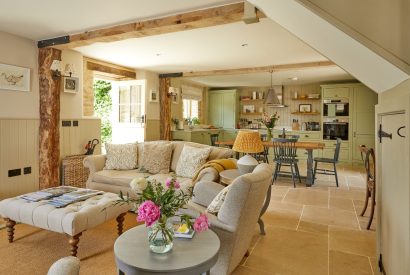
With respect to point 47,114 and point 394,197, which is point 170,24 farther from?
point 394,197

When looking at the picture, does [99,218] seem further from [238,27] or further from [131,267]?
[238,27]

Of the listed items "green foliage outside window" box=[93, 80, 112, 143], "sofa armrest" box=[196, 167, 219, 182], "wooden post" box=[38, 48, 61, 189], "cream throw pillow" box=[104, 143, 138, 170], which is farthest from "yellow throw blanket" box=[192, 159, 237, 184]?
"green foliage outside window" box=[93, 80, 112, 143]

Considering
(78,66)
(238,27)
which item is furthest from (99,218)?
(78,66)

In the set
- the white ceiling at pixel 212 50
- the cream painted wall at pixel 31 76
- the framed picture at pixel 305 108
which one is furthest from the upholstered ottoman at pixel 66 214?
the framed picture at pixel 305 108

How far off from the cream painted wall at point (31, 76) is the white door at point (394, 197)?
451 cm

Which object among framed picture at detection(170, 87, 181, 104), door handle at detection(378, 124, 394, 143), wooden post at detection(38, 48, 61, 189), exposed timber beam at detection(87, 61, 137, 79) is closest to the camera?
door handle at detection(378, 124, 394, 143)

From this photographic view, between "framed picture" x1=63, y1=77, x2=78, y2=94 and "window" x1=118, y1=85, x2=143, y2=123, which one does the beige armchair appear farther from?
"window" x1=118, y1=85, x2=143, y2=123

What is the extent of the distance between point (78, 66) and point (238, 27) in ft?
9.83

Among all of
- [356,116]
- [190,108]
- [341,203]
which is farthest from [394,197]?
[190,108]

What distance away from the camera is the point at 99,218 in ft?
→ 8.09

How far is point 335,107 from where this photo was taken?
759cm

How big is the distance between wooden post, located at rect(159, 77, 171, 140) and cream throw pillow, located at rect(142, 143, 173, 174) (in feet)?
9.07

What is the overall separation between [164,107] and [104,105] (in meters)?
1.78

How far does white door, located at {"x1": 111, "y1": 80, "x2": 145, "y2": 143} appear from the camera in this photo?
623 centimetres
